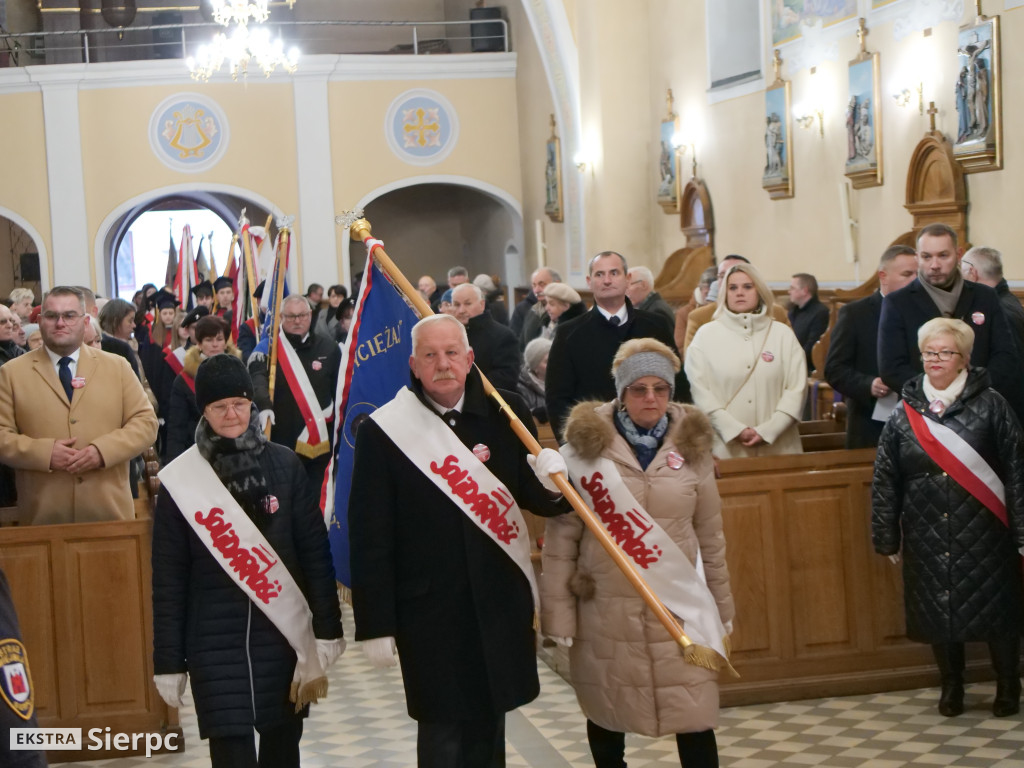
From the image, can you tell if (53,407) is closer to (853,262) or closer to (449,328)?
(449,328)

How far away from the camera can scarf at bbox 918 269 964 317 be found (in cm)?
571

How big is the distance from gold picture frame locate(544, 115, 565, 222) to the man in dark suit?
12.8 m

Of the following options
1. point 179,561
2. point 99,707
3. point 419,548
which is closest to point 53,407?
point 99,707

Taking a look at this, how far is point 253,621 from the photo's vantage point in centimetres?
383

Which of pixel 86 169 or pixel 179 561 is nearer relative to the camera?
pixel 179 561

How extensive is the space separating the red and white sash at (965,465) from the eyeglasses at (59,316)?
→ 3.44 meters

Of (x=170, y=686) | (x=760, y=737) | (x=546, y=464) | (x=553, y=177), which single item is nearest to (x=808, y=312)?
(x=760, y=737)

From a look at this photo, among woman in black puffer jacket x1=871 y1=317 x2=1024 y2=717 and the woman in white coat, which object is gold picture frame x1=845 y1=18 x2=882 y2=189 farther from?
woman in black puffer jacket x1=871 y1=317 x2=1024 y2=717

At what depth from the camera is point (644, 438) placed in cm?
402

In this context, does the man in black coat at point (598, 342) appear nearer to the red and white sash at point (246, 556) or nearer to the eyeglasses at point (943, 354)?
the eyeglasses at point (943, 354)

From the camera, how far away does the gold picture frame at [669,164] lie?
15.6 meters

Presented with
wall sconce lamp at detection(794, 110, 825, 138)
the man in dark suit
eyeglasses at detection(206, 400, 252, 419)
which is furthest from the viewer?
wall sconce lamp at detection(794, 110, 825, 138)

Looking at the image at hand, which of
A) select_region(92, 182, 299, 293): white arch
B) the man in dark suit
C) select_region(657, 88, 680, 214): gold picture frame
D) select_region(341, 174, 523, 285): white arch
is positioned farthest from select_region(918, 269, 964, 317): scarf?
select_region(341, 174, 523, 285): white arch

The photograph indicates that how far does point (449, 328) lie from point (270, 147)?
1682cm
